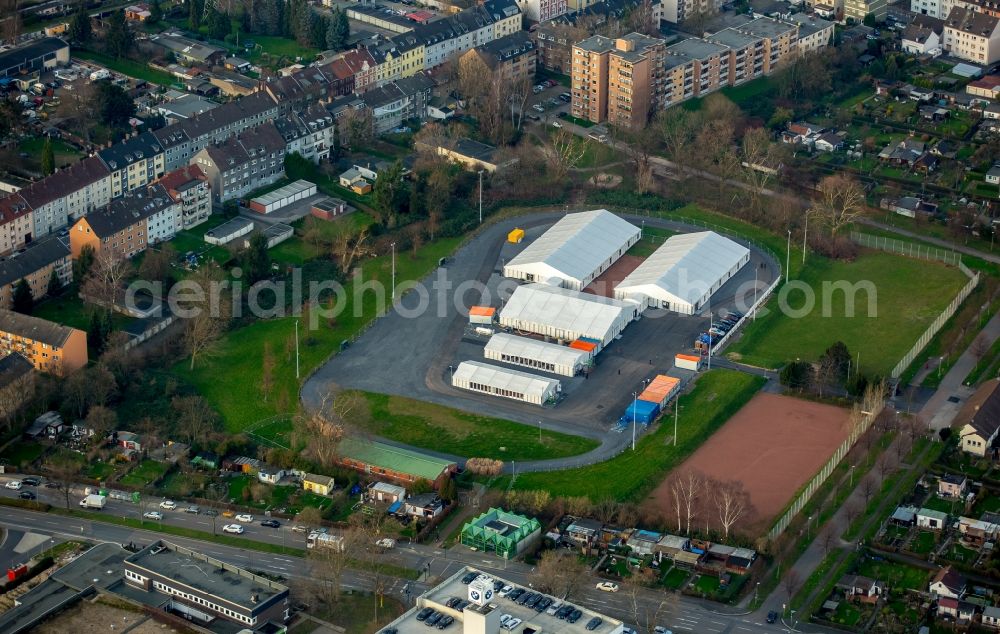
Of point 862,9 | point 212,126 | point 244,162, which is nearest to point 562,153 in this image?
point 244,162

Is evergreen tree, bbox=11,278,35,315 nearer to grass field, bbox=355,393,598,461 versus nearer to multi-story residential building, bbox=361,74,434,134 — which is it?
grass field, bbox=355,393,598,461

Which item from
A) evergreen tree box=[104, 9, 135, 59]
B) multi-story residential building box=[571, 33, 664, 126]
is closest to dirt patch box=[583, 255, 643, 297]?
multi-story residential building box=[571, 33, 664, 126]

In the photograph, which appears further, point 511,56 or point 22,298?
point 511,56

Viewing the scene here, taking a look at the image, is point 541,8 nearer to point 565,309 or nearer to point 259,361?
point 565,309

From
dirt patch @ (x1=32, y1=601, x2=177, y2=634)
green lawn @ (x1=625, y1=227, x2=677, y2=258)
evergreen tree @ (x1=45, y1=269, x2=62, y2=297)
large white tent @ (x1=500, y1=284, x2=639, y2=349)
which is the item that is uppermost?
evergreen tree @ (x1=45, y1=269, x2=62, y2=297)

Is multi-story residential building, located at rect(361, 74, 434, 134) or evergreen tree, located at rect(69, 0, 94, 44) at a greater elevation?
evergreen tree, located at rect(69, 0, 94, 44)
